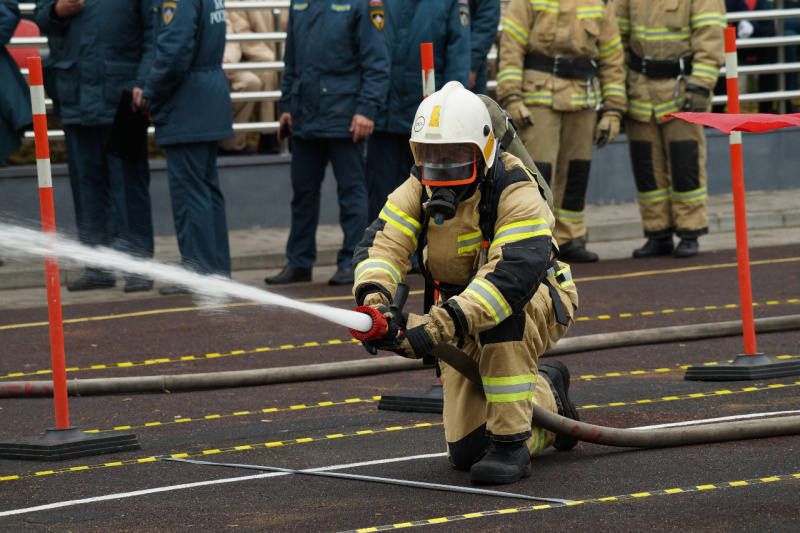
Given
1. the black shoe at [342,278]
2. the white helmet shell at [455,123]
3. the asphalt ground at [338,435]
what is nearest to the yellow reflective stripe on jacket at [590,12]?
the asphalt ground at [338,435]

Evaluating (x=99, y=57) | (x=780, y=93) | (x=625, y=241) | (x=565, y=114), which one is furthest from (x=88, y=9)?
(x=780, y=93)

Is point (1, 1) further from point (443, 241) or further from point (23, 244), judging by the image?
point (443, 241)

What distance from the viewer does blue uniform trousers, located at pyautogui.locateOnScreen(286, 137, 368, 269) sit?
33.7 ft

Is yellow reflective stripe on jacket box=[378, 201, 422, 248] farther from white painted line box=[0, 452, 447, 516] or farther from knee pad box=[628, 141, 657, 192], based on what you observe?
knee pad box=[628, 141, 657, 192]

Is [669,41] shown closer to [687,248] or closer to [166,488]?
[687,248]

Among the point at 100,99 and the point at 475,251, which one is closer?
the point at 475,251

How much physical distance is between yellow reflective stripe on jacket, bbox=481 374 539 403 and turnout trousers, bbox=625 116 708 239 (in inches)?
259

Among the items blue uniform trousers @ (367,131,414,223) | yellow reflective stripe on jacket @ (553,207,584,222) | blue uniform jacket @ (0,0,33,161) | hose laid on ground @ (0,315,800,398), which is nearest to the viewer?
hose laid on ground @ (0,315,800,398)

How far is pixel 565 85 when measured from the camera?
10.9m

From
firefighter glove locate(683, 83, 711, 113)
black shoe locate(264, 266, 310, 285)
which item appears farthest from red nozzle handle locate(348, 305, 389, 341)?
firefighter glove locate(683, 83, 711, 113)

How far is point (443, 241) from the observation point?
16.6 feet

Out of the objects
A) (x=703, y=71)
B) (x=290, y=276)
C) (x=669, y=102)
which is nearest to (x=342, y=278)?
(x=290, y=276)

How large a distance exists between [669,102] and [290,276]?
3493mm

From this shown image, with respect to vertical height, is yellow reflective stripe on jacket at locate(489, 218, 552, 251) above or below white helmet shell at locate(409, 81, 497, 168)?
below
